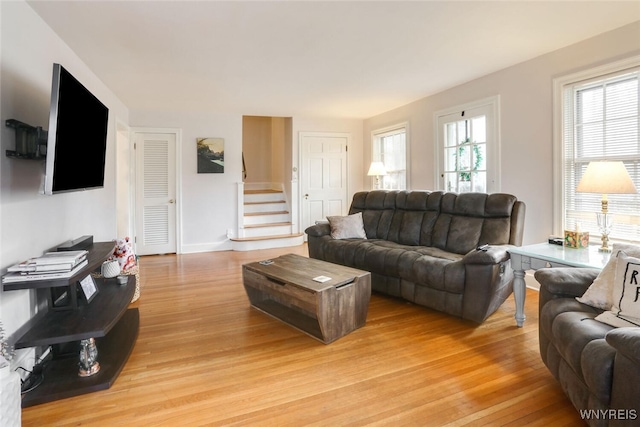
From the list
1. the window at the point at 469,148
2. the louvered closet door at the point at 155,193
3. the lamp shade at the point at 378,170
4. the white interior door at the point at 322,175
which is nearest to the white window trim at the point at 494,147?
the window at the point at 469,148

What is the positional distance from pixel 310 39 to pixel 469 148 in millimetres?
2523

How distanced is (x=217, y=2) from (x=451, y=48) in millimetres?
2101

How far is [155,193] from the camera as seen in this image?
564 cm

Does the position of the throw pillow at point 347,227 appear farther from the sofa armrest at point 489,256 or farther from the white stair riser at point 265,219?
the white stair riser at point 265,219

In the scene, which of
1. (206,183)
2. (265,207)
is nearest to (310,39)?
(206,183)

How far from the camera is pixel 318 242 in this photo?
418cm

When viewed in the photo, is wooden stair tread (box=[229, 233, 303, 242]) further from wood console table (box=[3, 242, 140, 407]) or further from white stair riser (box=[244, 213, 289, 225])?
wood console table (box=[3, 242, 140, 407])

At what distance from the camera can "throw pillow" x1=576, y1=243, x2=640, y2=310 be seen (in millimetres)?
1752

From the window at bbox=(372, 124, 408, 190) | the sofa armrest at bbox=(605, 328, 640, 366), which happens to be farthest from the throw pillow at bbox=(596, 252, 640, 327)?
the window at bbox=(372, 124, 408, 190)

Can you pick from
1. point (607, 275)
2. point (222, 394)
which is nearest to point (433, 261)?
point (607, 275)

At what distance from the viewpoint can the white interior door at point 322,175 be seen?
6.50 m

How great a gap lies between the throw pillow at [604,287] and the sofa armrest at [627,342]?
566mm

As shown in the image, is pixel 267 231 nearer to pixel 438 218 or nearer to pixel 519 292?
pixel 438 218

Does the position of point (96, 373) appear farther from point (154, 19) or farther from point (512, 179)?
point (512, 179)
